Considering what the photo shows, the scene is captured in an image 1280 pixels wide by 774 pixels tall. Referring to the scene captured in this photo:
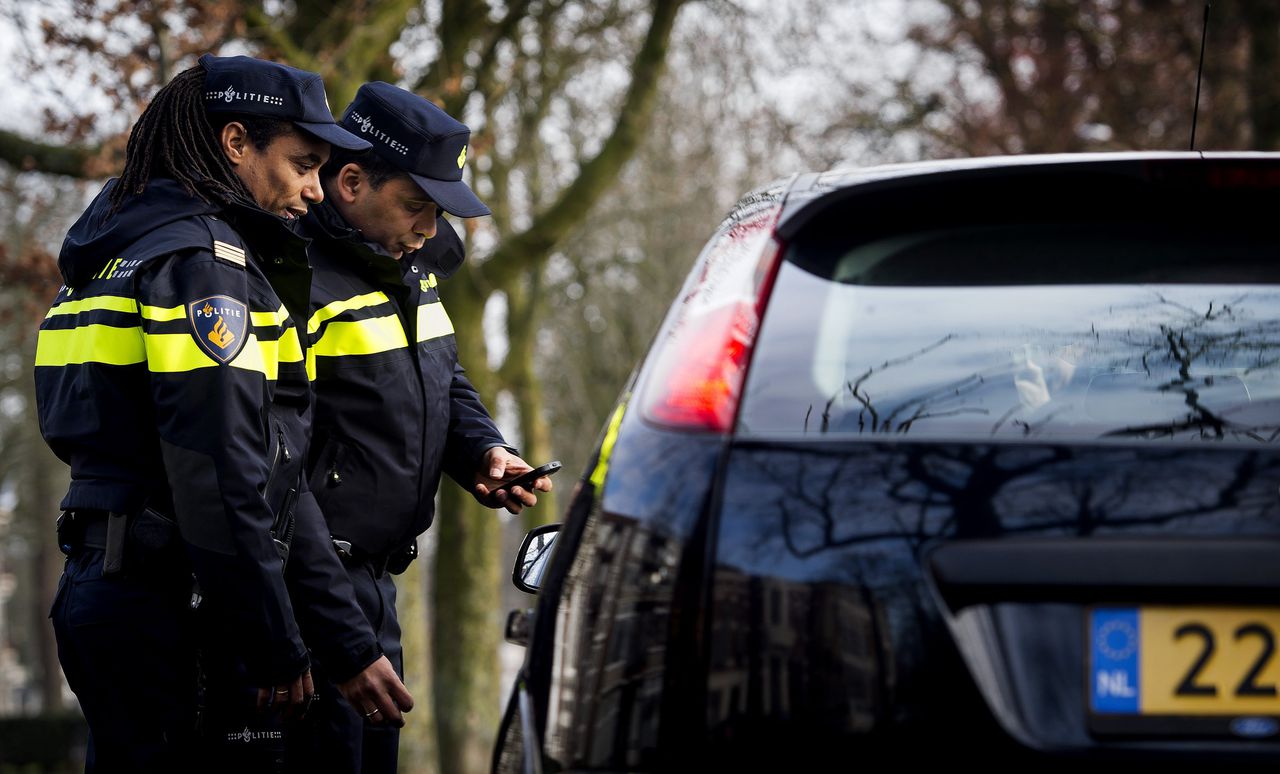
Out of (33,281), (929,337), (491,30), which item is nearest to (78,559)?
(929,337)

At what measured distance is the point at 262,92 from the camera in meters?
3.28

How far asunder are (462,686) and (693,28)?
6.22 metres

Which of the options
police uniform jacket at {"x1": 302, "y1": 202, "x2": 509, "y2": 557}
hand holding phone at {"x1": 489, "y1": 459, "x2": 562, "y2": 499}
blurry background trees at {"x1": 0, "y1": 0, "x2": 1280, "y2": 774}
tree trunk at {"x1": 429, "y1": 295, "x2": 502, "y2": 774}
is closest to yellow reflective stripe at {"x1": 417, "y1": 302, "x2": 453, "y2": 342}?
police uniform jacket at {"x1": 302, "y1": 202, "x2": 509, "y2": 557}

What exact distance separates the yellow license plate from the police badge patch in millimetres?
1821

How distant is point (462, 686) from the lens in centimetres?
1317

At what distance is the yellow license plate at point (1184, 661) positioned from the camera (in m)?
1.64

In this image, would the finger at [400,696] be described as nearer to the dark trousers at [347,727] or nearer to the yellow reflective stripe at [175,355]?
the dark trousers at [347,727]

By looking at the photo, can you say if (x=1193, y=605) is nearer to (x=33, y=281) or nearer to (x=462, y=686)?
(x=33, y=281)

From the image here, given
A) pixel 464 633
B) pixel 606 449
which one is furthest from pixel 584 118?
pixel 606 449

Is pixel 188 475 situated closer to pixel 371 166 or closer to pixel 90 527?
pixel 90 527

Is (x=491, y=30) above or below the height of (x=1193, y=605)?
above

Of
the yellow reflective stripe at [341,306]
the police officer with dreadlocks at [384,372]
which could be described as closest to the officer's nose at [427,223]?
the police officer with dreadlocks at [384,372]

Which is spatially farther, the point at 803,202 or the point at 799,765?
the point at 803,202

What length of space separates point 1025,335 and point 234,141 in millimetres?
1970
